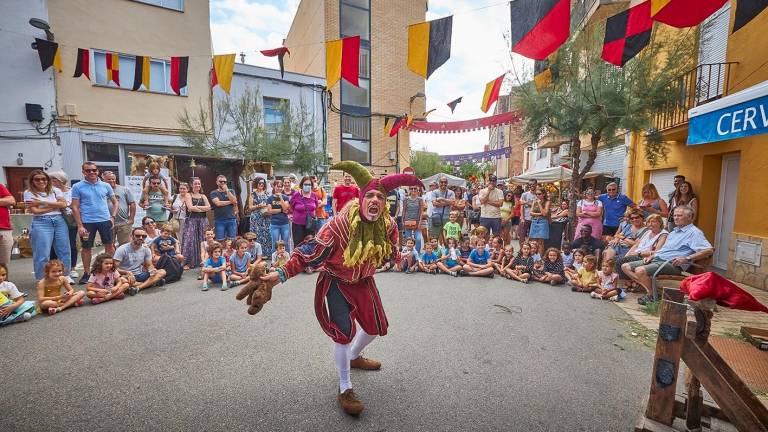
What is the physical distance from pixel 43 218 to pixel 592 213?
29.8 ft

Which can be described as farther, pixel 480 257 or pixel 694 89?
pixel 694 89

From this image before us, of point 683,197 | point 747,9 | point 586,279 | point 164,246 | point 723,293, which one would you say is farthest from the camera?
point 683,197

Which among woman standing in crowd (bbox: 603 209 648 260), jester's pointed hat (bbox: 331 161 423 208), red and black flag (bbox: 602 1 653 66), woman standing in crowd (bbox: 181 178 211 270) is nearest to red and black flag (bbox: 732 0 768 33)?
red and black flag (bbox: 602 1 653 66)

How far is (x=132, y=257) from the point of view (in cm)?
558

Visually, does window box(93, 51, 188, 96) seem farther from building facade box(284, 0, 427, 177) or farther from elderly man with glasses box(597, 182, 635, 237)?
elderly man with glasses box(597, 182, 635, 237)

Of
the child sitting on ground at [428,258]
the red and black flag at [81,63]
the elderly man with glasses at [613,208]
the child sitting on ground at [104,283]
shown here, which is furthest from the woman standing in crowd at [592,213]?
the red and black flag at [81,63]

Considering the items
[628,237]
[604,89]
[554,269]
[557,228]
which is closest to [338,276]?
[554,269]

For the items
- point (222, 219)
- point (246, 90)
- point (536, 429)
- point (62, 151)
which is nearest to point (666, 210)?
point (536, 429)

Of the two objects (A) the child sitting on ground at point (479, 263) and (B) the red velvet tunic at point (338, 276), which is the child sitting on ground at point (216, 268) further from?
(A) the child sitting on ground at point (479, 263)

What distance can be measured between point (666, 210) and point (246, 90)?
43.9ft

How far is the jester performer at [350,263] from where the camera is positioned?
98.9 inches

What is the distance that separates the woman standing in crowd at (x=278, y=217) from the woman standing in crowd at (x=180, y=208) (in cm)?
152

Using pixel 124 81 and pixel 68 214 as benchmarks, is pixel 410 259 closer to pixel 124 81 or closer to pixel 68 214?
pixel 68 214

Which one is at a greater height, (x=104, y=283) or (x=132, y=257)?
(x=132, y=257)
